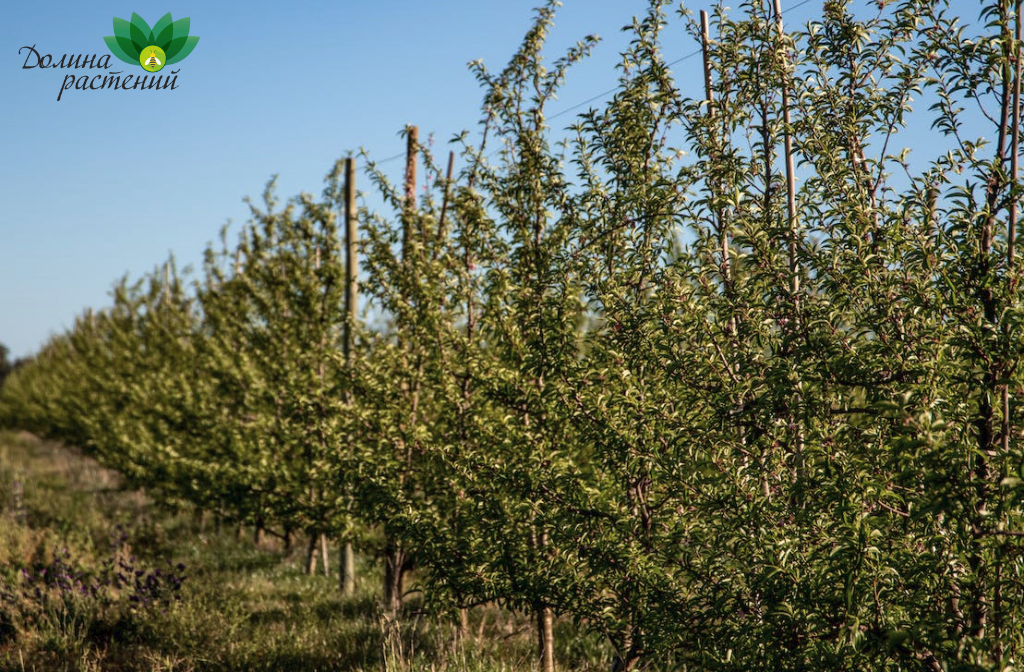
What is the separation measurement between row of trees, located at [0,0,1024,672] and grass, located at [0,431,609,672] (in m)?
0.92

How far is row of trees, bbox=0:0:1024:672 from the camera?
3387 millimetres

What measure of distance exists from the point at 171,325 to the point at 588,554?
17.0 m

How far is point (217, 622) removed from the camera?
9.48 metres

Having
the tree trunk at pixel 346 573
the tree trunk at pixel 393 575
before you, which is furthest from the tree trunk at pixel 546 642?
the tree trunk at pixel 346 573

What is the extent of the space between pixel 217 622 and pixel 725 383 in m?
7.74

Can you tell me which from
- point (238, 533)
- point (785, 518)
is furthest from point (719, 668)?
point (238, 533)

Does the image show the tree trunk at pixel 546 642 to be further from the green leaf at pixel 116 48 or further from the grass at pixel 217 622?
the green leaf at pixel 116 48

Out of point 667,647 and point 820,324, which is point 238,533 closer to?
point 667,647

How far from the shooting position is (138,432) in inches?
680

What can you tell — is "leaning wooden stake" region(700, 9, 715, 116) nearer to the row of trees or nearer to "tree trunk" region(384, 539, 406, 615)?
the row of trees

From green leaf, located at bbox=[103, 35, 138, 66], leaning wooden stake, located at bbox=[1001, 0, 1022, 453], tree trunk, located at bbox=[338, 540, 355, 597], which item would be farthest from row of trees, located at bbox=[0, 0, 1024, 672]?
green leaf, located at bbox=[103, 35, 138, 66]

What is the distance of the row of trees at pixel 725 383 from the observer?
11.1ft

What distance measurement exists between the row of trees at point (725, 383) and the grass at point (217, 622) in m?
0.92

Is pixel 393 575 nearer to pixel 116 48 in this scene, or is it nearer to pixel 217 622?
pixel 217 622
